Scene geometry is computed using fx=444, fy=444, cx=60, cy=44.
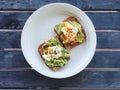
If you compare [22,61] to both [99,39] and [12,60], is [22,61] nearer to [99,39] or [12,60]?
[12,60]

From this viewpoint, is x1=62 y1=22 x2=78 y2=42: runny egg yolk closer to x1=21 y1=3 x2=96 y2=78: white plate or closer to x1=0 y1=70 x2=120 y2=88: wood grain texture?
x1=21 y1=3 x2=96 y2=78: white plate

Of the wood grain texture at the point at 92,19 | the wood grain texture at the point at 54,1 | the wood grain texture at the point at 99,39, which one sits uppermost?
the wood grain texture at the point at 54,1

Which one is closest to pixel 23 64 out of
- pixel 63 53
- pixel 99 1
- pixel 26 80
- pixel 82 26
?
pixel 26 80

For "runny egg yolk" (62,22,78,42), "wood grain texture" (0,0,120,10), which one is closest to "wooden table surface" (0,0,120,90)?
"wood grain texture" (0,0,120,10)

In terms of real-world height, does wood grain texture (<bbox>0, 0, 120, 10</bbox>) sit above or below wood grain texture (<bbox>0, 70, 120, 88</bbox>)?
above

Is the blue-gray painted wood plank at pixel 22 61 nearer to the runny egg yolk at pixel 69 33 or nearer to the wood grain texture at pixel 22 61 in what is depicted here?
the wood grain texture at pixel 22 61

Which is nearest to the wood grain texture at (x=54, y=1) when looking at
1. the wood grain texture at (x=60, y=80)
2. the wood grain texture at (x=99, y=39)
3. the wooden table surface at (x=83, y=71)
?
the wooden table surface at (x=83, y=71)

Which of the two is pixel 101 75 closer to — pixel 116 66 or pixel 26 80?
pixel 116 66
